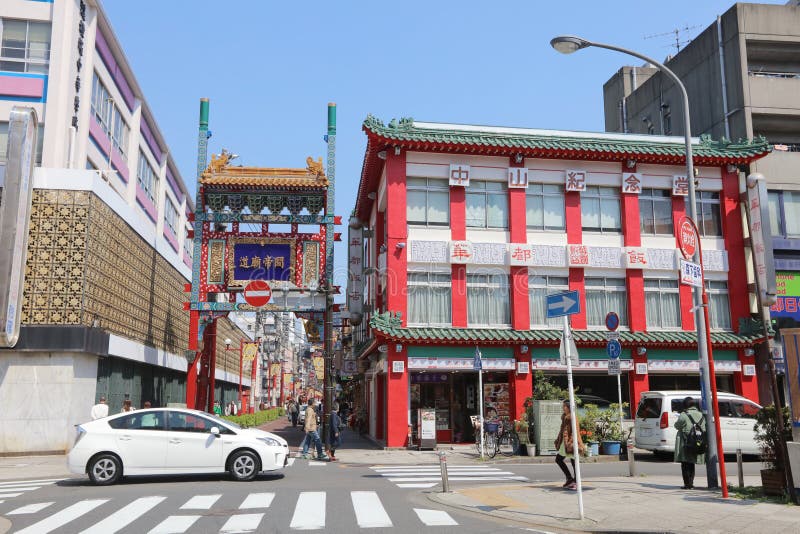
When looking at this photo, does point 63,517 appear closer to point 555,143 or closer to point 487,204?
point 487,204

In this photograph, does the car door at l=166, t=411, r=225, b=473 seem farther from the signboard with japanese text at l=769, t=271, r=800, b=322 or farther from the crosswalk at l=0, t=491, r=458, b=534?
the signboard with japanese text at l=769, t=271, r=800, b=322

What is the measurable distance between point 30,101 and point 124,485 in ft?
70.6

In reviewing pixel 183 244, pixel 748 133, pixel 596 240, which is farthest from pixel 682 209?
pixel 183 244

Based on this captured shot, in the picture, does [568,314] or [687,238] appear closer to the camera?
[568,314]

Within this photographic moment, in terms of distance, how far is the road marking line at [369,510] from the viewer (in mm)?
10250

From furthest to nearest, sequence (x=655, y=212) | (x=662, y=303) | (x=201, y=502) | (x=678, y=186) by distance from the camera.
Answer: (x=655, y=212), (x=678, y=186), (x=662, y=303), (x=201, y=502)

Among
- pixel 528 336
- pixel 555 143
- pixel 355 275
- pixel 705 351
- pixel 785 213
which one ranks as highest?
pixel 555 143

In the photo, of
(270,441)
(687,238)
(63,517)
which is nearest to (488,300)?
(270,441)

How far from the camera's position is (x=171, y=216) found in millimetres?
54500

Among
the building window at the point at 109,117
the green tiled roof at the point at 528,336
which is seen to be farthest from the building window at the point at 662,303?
the building window at the point at 109,117

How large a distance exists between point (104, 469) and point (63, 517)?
3.76 meters

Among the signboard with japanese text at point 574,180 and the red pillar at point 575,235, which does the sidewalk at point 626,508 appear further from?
the signboard with japanese text at point 574,180

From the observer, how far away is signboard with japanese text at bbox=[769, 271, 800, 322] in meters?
30.3

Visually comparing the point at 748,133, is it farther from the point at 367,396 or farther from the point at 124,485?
the point at 124,485
